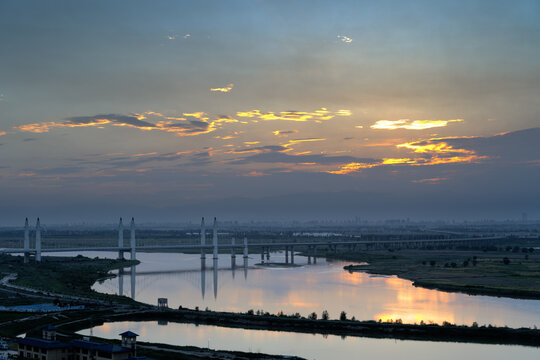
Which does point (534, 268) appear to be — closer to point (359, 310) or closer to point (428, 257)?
point (428, 257)

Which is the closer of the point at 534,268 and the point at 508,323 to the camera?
the point at 508,323

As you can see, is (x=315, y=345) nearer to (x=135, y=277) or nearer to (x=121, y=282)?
(x=121, y=282)

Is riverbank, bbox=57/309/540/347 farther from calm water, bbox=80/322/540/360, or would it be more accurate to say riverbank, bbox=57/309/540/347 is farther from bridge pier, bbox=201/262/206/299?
bridge pier, bbox=201/262/206/299

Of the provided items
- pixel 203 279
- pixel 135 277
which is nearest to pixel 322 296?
pixel 203 279

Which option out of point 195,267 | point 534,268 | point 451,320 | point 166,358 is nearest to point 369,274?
point 534,268

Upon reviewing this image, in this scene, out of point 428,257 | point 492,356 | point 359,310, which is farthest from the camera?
point 428,257

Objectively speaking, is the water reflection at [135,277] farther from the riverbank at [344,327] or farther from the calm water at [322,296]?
the riverbank at [344,327]

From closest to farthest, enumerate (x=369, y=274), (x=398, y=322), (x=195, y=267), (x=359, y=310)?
(x=398, y=322) → (x=359, y=310) → (x=369, y=274) → (x=195, y=267)

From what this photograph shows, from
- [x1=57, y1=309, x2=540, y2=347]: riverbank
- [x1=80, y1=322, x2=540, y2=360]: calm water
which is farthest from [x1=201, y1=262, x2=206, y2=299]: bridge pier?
[x1=80, y1=322, x2=540, y2=360]: calm water
